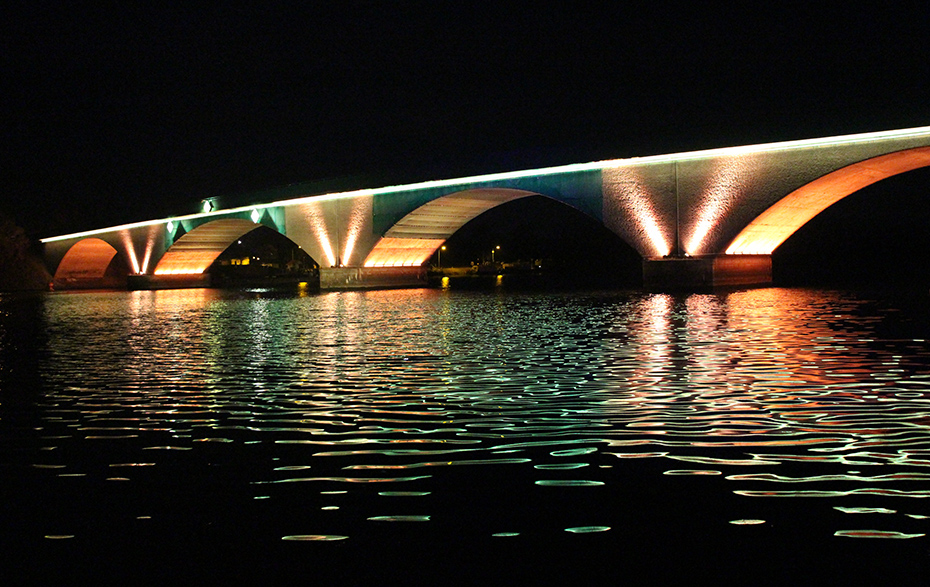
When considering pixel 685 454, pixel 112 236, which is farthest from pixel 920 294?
pixel 112 236

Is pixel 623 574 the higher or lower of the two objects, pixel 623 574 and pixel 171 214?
the lower

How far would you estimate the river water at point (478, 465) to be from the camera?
3268 millimetres

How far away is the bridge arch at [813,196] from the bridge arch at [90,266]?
43.3 metres

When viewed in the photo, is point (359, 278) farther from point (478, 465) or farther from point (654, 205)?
point (478, 465)

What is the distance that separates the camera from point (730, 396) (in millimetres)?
6492

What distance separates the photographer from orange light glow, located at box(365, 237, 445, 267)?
40.2 m

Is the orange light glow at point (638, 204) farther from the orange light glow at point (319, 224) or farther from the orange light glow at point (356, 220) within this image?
the orange light glow at point (319, 224)

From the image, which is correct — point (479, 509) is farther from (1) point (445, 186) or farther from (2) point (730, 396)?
(1) point (445, 186)

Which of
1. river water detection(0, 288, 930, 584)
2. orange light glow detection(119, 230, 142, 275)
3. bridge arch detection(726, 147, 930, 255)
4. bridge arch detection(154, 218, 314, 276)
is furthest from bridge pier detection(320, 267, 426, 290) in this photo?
river water detection(0, 288, 930, 584)

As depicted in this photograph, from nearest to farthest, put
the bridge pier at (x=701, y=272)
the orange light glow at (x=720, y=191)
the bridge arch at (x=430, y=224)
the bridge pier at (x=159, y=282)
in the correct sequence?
the orange light glow at (x=720, y=191)
the bridge pier at (x=701, y=272)
the bridge arch at (x=430, y=224)
the bridge pier at (x=159, y=282)

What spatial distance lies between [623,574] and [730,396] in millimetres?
3720

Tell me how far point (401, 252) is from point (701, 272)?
18.2 metres

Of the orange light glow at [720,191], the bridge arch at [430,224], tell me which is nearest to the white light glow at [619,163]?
the orange light glow at [720,191]

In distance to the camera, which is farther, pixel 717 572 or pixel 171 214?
pixel 171 214
